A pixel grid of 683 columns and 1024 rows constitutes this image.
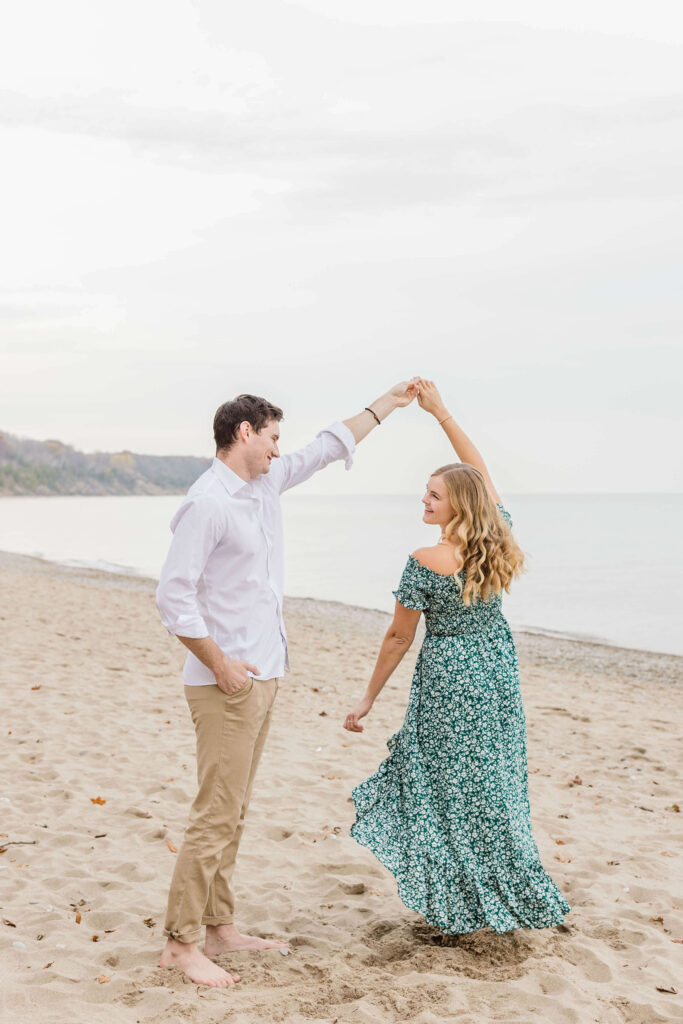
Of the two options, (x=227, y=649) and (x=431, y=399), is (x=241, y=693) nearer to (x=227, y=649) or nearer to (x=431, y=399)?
(x=227, y=649)

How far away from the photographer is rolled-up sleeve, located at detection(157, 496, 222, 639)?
10.3ft

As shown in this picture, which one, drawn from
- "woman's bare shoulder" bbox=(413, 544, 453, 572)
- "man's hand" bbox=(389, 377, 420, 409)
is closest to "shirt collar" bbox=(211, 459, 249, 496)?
"woman's bare shoulder" bbox=(413, 544, 453, 572)

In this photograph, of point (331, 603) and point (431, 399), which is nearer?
point (431, 399)

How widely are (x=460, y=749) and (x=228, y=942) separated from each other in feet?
3.96

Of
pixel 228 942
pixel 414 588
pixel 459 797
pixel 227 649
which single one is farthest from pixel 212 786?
pixel 414 588

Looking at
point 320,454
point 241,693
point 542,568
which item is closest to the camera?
point 241,693

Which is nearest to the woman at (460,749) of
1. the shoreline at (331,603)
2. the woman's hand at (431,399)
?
the woman's hand at (431,399)

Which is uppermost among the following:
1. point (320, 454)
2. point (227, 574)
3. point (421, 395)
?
point (421, 395)

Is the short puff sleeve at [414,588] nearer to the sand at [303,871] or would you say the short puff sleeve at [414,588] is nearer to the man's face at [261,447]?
the man's face at [261,447]

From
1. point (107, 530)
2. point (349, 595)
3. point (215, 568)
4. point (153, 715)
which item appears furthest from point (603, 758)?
point (107, 530)

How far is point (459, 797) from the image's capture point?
3.53m

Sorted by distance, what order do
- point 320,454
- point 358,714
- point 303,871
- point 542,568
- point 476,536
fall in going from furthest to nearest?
point 542,568 → point 303,871 → point 320,454 → point 358,714 → point 476,536

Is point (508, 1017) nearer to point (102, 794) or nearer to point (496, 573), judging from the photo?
point (496, 573)

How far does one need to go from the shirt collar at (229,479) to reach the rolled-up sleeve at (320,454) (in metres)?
0.38
